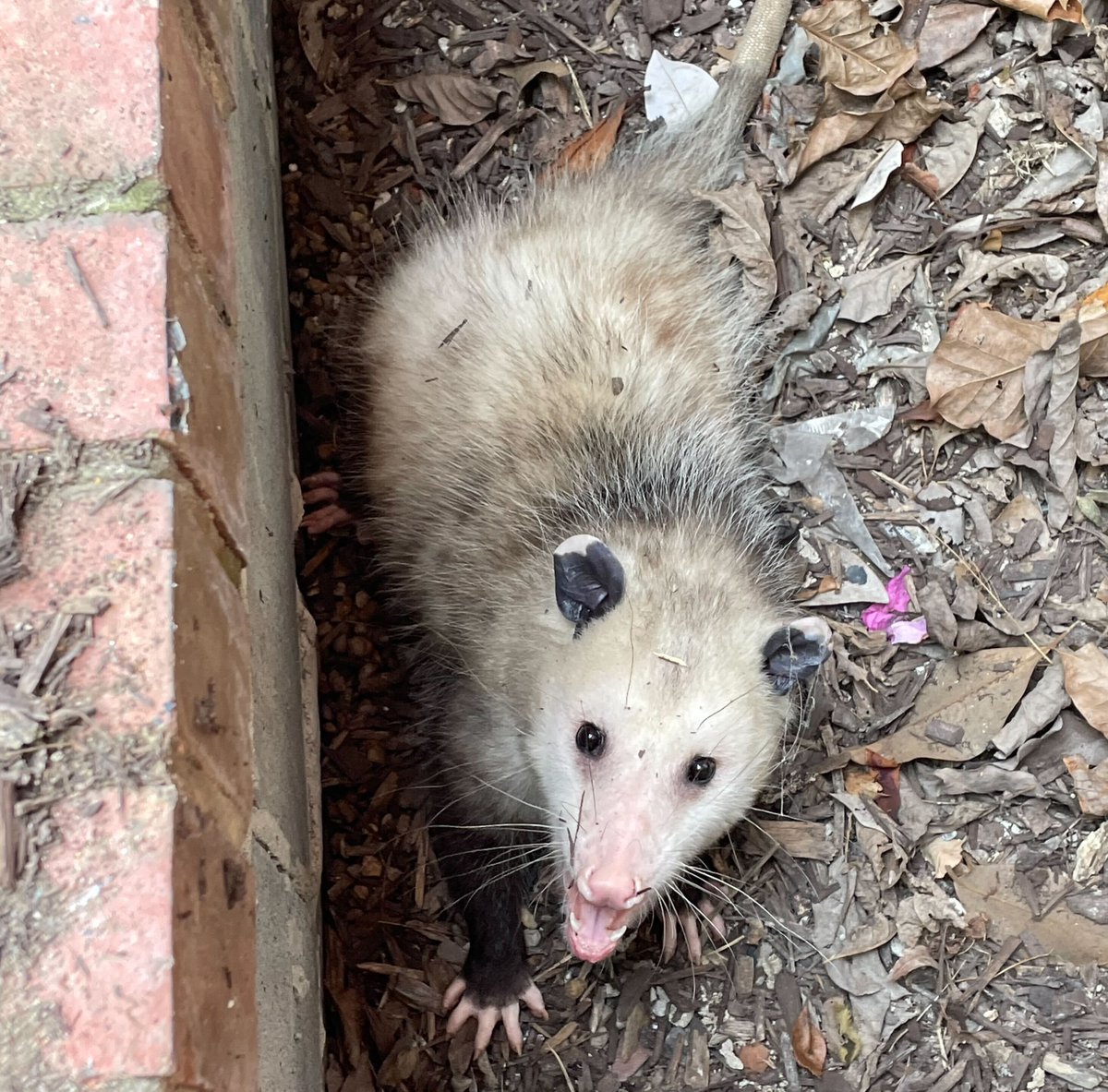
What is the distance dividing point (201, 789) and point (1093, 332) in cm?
174

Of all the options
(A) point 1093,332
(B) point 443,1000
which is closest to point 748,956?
(B) point 443,1000

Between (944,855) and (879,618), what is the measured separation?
427mm

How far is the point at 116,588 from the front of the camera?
0.83 m

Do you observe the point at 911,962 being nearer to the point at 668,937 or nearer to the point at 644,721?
the point at 668,937

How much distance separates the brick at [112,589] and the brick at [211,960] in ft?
0.30

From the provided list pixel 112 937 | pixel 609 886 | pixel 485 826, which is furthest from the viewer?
pixel 485 826

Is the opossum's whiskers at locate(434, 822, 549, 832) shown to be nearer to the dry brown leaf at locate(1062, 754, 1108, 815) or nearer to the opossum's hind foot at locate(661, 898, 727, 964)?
the opossum's hind foot at locate(661, 898, 727, 964)

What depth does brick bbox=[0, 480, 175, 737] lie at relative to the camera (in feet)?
2.67

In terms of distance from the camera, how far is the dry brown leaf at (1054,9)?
6.89 ft

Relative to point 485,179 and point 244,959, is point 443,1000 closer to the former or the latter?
point 244,959

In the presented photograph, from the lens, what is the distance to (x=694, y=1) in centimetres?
227

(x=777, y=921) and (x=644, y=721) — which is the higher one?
(x=644, y=721)

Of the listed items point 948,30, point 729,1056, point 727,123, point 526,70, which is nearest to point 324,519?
point 526,70

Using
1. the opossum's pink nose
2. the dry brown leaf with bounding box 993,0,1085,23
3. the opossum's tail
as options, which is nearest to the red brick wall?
the opossum's pink nose
